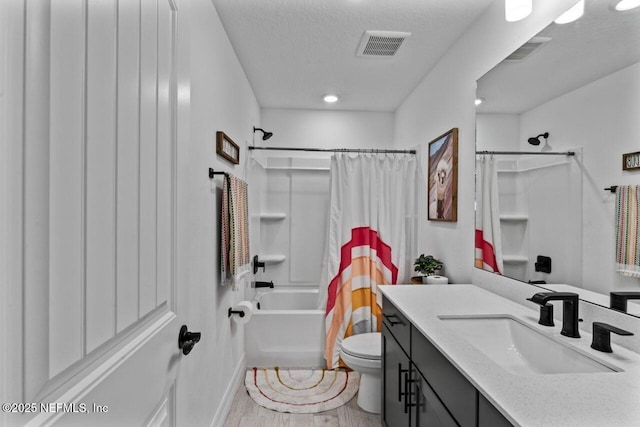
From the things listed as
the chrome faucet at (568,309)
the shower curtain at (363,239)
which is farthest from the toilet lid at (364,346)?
the chrome faucet at (568,309)

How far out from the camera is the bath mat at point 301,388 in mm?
2481

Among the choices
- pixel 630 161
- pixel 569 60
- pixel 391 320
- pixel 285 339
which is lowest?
pixel 285 339

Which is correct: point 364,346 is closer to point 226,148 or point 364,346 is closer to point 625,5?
point 226,148

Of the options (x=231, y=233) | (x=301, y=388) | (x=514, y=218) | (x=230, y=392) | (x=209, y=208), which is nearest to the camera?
(x=514, y=218)

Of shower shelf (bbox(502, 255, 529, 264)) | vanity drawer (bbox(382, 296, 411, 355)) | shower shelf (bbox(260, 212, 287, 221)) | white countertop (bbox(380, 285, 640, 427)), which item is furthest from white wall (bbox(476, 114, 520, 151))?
shower shelf (bbox(260, 212, 287, 221))

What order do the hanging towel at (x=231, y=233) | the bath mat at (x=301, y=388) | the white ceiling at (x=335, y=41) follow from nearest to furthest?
1. the white ceiling at (x=335, y=41)
2. the hanging towel at (x=231, y=233)
3. the bath mat at (x=301, y=388)

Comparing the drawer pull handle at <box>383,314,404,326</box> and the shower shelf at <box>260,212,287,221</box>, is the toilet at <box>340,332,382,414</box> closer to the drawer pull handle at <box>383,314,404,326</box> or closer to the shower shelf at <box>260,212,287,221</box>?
the drawer pull handle at <box>383,314,404,326</box>

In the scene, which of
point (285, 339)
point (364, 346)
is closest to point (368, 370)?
point (364, 346)

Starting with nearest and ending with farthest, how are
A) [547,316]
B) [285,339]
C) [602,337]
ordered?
[602,337]
[547,316]
[285,339]

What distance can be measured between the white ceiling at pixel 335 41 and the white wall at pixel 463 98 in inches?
4.4

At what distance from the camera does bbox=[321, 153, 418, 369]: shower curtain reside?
3057 mm

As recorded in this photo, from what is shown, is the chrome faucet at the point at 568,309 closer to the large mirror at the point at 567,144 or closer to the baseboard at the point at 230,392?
the large mirror at the point at 567,144

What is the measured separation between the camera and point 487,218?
6.46 feet

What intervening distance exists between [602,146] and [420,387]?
1118mm
